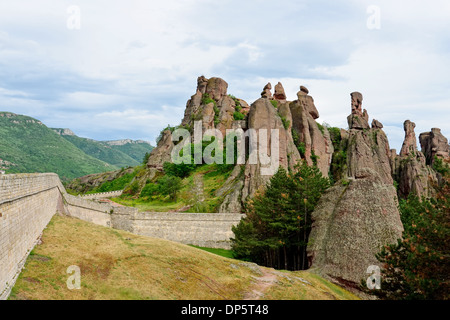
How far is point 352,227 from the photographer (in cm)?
2859

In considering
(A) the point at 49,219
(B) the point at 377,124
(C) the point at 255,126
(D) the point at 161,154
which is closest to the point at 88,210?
(A) the point at 49,219

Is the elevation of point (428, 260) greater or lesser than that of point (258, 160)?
lesser

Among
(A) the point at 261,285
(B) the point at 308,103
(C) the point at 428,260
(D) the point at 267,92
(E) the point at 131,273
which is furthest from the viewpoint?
(D) the point at 267,92

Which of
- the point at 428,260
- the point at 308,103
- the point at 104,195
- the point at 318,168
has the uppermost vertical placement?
the point at 308,103

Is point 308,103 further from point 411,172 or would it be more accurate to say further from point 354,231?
point 354,231

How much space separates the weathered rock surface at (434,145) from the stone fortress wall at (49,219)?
6916 centimetres

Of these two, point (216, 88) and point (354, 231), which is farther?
point (216, 88)

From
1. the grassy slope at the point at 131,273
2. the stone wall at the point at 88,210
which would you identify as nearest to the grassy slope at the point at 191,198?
the stone wall at the point at 88,210

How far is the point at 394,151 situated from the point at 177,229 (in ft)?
215

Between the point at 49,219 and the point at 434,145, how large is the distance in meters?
95.8

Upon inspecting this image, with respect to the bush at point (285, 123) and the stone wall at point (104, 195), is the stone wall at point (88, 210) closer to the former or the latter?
the stone wall at point (104, 195)

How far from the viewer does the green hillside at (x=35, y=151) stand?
5005 inches

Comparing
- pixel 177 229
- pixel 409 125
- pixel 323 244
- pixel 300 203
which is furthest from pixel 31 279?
pixel 409 125
